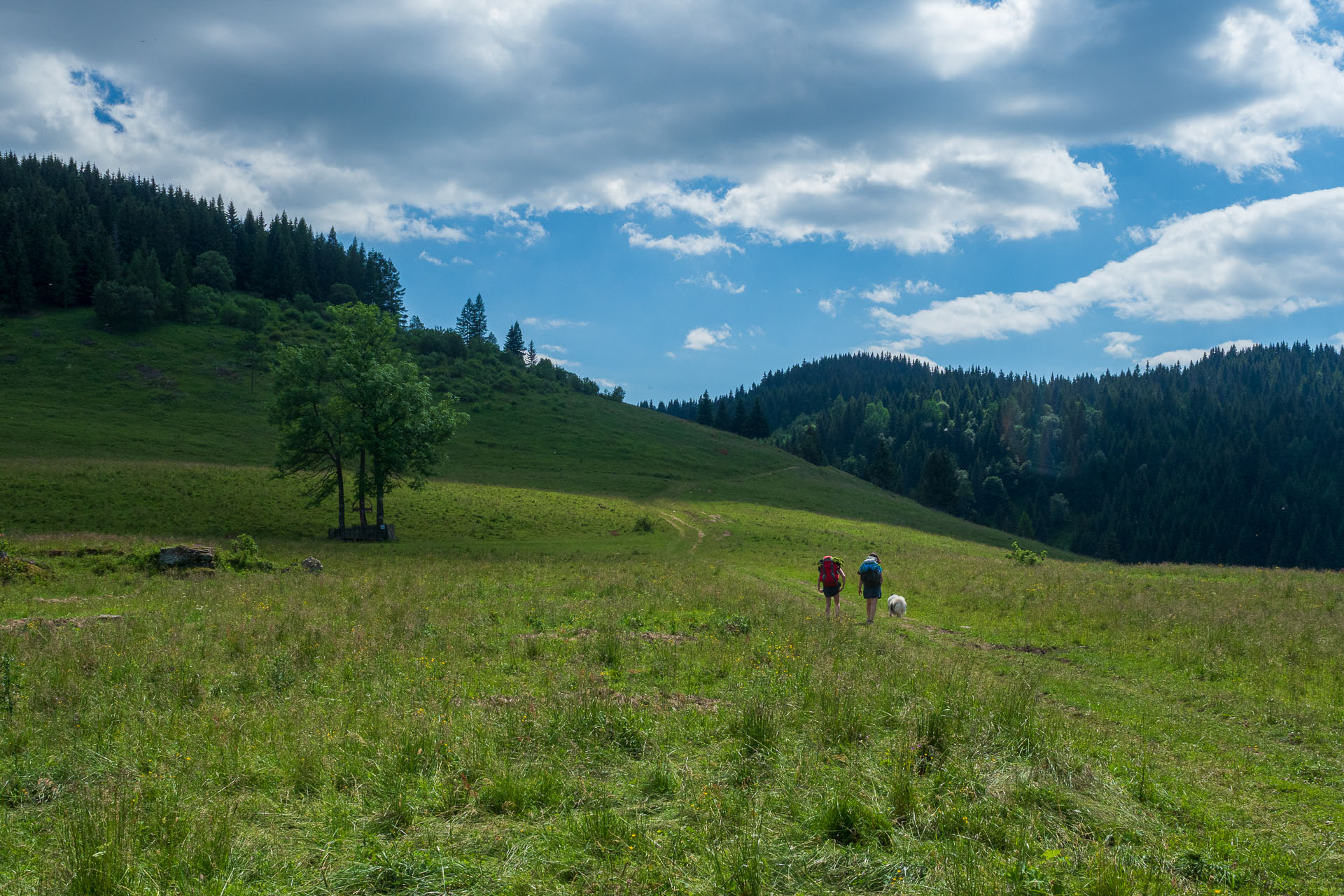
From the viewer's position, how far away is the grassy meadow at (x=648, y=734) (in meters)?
5.06

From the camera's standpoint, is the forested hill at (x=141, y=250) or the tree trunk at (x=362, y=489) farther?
the forested hill at (x=141, y=250)

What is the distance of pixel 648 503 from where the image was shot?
225 ft

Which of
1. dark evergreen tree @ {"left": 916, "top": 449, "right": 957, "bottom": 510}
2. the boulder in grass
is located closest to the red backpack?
the boulder in grass

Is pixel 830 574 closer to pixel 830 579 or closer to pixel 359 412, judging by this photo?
pixel 830 579

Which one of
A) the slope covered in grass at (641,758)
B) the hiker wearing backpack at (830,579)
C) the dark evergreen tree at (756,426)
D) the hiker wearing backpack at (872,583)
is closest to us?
the slope covered in grass at (641,758)

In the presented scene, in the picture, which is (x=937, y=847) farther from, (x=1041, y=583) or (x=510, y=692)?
(x=1041, y=583)

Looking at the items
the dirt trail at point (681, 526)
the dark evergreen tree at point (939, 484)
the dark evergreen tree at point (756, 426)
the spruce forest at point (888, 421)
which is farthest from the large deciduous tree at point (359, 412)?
the dark evergreen tree at point (756, 426)

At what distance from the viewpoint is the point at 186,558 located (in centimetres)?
2266

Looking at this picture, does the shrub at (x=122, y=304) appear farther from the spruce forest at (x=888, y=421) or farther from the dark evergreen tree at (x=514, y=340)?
the dark evergreen tree at (x=514, y=340)

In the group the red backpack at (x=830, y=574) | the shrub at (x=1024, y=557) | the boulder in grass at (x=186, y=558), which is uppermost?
the red backpack at (x=830, y=574)

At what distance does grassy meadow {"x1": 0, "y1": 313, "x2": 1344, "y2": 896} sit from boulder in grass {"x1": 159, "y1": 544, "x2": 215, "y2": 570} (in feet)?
1.89

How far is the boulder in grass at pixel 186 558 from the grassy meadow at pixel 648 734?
22.7 inches

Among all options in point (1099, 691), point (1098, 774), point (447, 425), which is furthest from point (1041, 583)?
point (447, 425)

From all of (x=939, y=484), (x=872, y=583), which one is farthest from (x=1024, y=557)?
(x=939, y=484)
